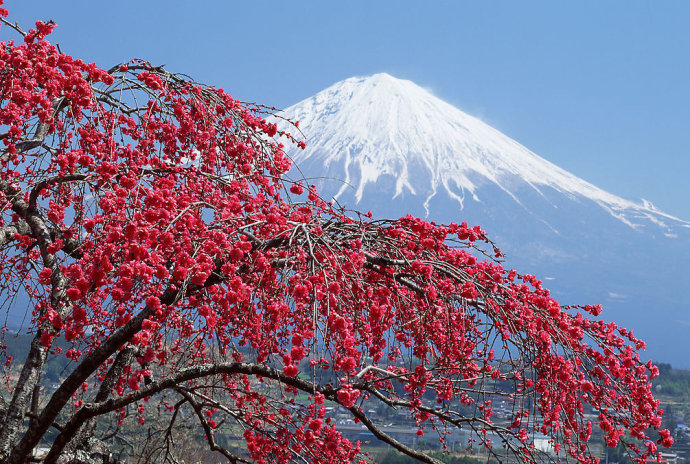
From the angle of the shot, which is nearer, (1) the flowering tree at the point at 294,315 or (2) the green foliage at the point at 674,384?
(1) the flowering tree at the point at 294,315

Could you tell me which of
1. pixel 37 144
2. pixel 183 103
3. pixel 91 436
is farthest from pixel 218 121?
pixel 91 436

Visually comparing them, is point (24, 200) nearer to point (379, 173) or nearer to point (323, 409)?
point (323, 409)

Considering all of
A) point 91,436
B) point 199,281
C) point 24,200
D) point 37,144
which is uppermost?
point 37,144

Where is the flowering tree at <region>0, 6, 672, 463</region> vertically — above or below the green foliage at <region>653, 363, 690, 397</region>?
below

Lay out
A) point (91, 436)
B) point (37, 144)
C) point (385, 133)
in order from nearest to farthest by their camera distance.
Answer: point (91, 436) → point (37, 144) → point (385, 133)

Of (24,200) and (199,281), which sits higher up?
(24,200)

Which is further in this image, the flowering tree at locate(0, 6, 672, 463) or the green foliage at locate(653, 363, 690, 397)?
the green foliage at locate(653, 363, 690, 397)

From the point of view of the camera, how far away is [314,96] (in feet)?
651

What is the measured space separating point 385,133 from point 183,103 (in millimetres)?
193778

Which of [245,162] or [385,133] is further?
[385,133]

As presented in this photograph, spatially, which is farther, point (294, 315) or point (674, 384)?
point (674, 384)

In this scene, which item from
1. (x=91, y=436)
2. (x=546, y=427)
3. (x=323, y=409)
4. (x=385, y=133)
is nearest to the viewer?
(x=323, y=409)

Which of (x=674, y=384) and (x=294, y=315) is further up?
(x=674, y=384)

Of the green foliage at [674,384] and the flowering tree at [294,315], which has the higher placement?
the green foliage at [674,384]
